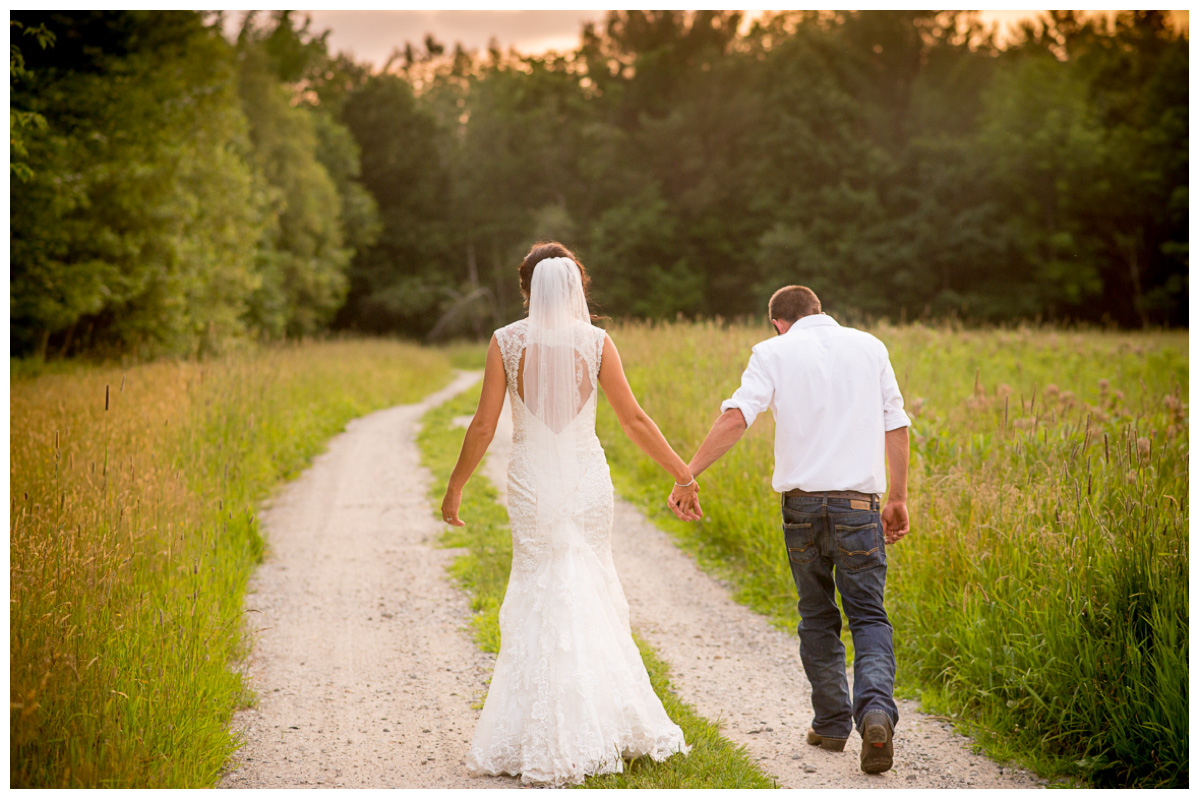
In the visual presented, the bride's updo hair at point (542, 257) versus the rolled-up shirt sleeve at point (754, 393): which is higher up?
the bride's updo hair at point (542, 257)

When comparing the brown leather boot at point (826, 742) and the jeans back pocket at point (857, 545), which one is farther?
the brown leather boot at point (826, 742)

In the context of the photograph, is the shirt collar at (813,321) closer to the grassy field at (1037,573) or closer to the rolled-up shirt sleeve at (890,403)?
the rolled-up shirt sleeve at (890,403)

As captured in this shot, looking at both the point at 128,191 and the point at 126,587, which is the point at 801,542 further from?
the point at 128,191

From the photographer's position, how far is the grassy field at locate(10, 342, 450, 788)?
323 centimetres

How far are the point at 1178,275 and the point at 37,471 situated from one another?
3600cm

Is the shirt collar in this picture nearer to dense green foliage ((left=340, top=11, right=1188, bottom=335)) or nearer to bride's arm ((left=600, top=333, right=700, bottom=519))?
bride's arm ((left=600, top=333, right=700, bottom=519))

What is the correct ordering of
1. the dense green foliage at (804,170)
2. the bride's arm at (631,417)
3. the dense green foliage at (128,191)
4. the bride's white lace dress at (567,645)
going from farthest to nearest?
the dense green foliage at (804,170) → the dense green foliage at (128,191) → the bride's arm at (631,417) → the bride's white lace dress at (567,645)

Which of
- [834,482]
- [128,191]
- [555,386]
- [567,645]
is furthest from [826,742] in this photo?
[128,191]

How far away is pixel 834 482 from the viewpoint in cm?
362

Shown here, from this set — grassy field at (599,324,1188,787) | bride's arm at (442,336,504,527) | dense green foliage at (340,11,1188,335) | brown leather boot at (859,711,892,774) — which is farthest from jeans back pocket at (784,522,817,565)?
dense green foliage at (340,11,1188,335)

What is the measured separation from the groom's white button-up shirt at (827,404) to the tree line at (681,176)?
53.3ft

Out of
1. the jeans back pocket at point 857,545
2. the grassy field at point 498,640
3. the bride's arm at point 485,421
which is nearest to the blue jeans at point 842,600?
the jeans back pocket at point 857,545

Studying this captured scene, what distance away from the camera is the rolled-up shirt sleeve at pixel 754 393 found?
3.70 meters
